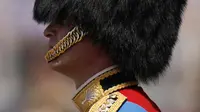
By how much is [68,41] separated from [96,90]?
111 mm

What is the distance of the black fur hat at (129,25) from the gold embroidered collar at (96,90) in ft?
0.07

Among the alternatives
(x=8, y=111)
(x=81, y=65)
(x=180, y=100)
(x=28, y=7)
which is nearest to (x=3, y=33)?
(x=28, y=7)

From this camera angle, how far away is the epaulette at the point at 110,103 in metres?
0.80

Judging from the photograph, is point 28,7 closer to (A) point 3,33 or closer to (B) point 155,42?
(A) point 3,33

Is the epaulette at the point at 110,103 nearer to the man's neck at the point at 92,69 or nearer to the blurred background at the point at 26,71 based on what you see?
the man's neck at the point at 92,69

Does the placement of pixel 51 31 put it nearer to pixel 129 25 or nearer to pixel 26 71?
pixel 129 25

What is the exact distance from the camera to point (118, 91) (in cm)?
84

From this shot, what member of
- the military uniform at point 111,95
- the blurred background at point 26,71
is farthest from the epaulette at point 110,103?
the blurred background at point 26,71

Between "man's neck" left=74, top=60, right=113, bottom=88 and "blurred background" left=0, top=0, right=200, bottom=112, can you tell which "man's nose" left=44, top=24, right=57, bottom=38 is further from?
"blurred background" left=0, top=0, right=200, bottom=112

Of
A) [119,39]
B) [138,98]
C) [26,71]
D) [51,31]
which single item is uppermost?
[26,71]

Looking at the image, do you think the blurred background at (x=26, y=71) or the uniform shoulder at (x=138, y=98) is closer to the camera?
the uniform shoulder at (x=138, y=98)

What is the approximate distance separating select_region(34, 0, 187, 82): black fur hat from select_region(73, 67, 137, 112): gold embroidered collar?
0.02m

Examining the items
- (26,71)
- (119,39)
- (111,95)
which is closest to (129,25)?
(119,39)

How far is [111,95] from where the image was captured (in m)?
0.82
